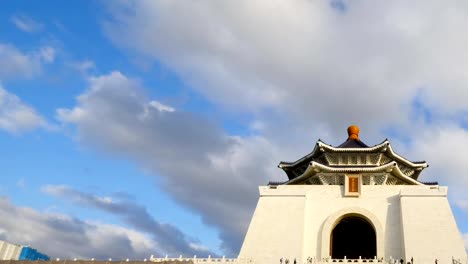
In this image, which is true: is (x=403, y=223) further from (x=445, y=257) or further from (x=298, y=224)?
(x=298, y=224)

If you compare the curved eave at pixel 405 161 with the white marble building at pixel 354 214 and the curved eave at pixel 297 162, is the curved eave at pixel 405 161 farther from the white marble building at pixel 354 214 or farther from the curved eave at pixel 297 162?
the curved eave at pixel 297 162

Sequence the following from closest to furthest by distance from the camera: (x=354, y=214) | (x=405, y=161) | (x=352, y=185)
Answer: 1. (x=354, y=214)
2. (x=352, y=185)
3. (x=405, y=161)

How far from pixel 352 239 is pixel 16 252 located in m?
30.8

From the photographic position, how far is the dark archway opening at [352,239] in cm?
3338

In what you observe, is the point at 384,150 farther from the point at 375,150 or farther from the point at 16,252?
the point at 16,252

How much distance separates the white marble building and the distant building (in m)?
21.2

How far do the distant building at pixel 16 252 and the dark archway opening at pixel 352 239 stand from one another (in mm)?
24956

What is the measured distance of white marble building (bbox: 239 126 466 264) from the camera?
3005cm

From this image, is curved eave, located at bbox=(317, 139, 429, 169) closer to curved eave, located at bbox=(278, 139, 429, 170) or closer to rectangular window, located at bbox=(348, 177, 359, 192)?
curved eave, located at bbox=(278, 139, 429, 170)

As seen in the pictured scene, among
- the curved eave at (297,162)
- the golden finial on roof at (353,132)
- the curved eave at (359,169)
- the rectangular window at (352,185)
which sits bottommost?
the rectangular window at (352,185)

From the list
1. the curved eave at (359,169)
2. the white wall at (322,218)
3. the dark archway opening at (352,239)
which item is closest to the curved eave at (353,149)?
the curved eave at (359,169)

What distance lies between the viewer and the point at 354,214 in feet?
108

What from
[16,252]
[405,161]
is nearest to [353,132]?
[405,161]

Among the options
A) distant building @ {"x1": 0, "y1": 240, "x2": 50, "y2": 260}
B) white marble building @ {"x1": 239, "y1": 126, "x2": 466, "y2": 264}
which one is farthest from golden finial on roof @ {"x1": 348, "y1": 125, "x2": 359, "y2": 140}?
A: distant building @ {"x1": 0, "y1": 240, "x2": 50, "y2": 260}
